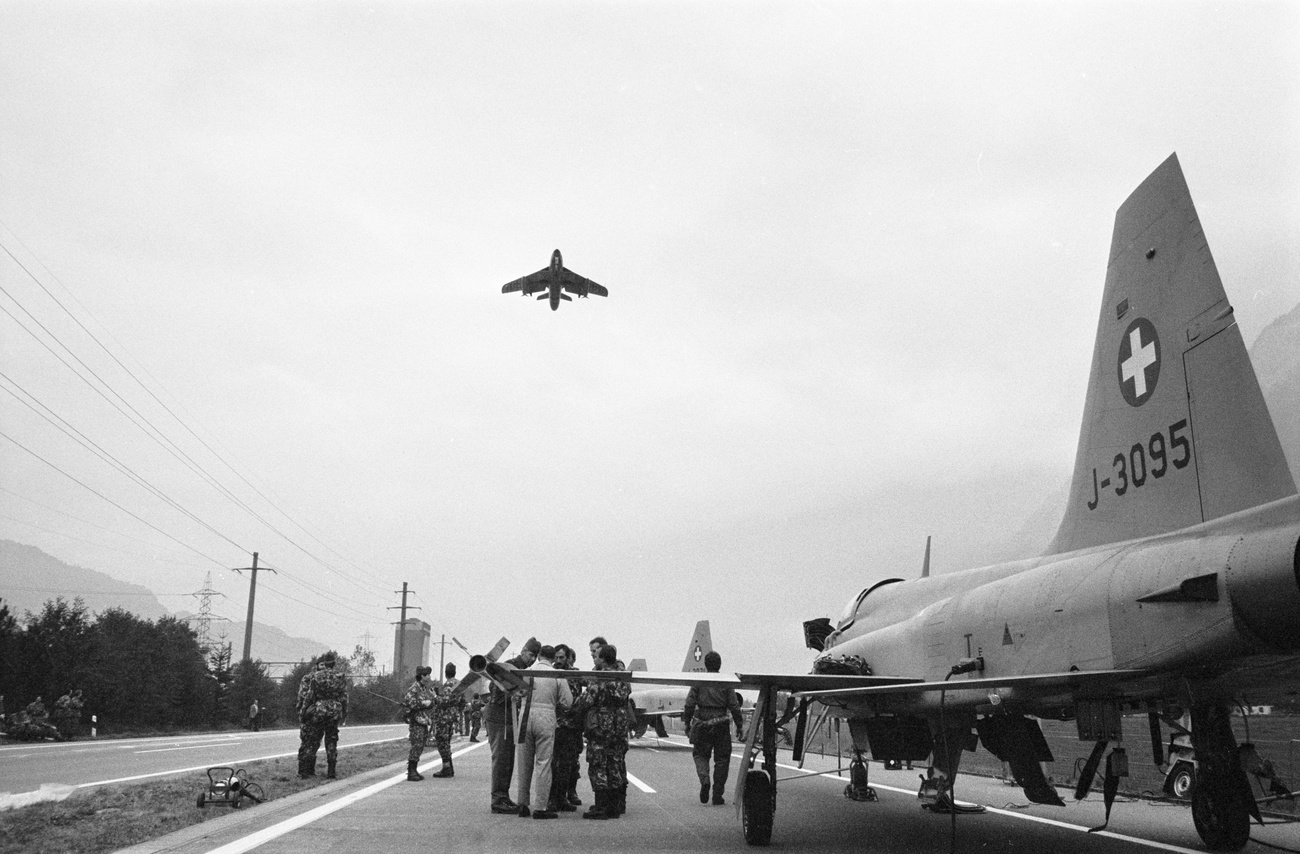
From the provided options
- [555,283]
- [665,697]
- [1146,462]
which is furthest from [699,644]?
[1146,462]

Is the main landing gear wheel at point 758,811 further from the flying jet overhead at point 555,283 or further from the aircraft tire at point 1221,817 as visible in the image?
the flying jet overhead at point 555,283

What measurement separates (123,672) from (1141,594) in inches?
1915

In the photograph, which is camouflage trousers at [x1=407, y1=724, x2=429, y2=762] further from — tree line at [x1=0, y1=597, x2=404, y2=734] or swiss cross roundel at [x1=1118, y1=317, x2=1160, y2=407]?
tree line at [x1=0, y1=597, x2=404, y2=734]

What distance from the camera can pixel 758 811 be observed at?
892cm

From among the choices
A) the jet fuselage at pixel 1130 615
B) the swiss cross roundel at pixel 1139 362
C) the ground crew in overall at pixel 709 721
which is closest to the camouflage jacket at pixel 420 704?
the ground crew in overall at pixel 709 721

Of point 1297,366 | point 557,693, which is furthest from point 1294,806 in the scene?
point 1297,366

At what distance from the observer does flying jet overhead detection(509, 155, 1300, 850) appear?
6672mm

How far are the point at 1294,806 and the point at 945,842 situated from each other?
534 centimetres

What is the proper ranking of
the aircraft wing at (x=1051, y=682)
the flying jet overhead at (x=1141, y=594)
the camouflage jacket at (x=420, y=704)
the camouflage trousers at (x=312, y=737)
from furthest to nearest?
the camouflage jacket at (x=420, y=704), the camouflage trousers at (x=312, y=737), the aircraft wing at (x=1051, y=682), the flying jet overhead at (x=1141, y=594)

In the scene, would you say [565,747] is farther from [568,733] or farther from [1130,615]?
[1130,615]

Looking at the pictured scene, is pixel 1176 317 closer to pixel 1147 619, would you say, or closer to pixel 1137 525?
pixel 1137 525

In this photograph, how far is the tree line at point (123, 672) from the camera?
3778 centimetres

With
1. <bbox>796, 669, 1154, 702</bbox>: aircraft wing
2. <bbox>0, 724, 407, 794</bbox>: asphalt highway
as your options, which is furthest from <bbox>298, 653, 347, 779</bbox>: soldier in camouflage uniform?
<bbox>796, 669, 1154, 702</bbox>: aircraft wing

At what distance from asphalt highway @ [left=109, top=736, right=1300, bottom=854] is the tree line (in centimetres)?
1877
